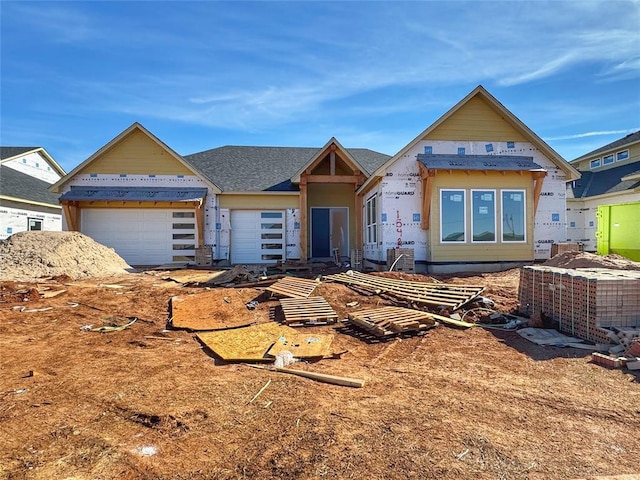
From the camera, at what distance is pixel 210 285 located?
10.4m

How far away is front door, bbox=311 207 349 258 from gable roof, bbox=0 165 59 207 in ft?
48.1

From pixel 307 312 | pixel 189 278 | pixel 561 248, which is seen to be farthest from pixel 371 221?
pixel 307 312

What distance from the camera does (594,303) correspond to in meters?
5.13

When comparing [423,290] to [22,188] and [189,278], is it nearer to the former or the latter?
[189,278]

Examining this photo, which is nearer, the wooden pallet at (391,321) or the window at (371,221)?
the wooden pallet at (391,321)

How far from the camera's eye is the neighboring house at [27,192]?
58.5 feet

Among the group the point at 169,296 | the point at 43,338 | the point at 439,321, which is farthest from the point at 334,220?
the point at 43,338

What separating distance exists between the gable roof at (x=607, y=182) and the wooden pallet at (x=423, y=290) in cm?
1609

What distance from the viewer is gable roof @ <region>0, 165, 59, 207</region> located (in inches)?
707

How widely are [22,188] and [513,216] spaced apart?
2407cm

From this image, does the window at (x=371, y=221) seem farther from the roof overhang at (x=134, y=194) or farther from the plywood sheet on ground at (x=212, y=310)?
the roof overhang at (x=134, y=194)

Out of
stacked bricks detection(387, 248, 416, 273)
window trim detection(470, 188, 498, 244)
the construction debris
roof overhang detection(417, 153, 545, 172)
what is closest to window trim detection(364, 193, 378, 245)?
stacked bricks detection(387, 248, 416, 273)

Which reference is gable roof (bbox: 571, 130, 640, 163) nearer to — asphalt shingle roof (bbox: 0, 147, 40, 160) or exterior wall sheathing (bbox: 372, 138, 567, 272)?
exterior wall sheathing (bbox: 372, 138, 567, 272)

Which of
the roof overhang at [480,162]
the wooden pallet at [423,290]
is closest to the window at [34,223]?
the wooden pallet at [423,290]
